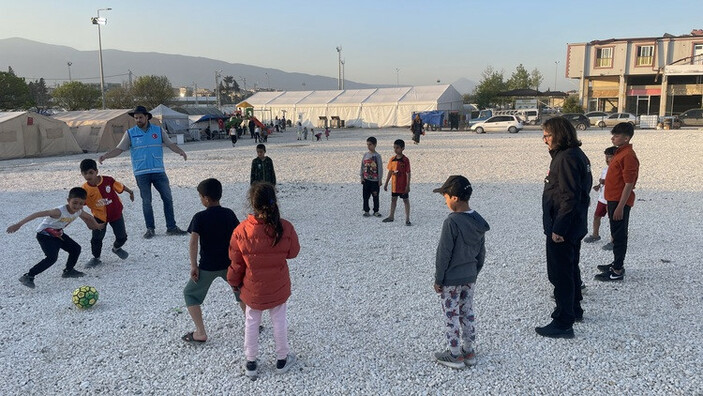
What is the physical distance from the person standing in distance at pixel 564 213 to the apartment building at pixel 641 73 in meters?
46.5

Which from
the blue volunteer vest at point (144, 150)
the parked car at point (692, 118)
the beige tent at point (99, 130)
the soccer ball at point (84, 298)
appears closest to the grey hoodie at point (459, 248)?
the soccer ball at point (84, 298)

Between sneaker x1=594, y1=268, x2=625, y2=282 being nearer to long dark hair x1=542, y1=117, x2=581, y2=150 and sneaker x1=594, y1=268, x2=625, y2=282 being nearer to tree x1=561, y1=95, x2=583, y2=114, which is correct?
long dark hair x1=542, y1=117, x2=581, y2=150

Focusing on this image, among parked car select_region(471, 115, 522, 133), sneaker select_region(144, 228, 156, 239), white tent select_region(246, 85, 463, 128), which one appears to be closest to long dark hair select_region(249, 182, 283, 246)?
sneaker select_region(144, 228, 156, 239)

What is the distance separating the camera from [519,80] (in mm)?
69812

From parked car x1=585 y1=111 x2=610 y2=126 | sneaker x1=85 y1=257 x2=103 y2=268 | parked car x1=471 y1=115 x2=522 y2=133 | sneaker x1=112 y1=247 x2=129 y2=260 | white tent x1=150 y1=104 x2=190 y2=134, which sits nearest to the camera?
sneaker x1=85 y1=257 x2=103 y2=268

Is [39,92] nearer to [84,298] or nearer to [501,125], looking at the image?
[501,125]

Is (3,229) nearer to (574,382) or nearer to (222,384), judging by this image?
(222,384)

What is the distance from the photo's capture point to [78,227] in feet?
26.4

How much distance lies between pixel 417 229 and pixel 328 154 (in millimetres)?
13330

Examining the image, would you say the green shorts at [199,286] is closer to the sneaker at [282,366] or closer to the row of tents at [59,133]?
the sneaker at [282,366]

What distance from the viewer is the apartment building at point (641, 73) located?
43.5 m

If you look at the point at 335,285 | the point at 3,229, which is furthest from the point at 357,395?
the point at 3,229

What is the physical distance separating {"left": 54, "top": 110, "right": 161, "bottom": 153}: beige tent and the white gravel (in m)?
19.6

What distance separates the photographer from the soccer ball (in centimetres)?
457
